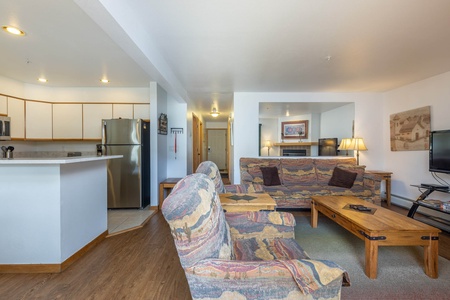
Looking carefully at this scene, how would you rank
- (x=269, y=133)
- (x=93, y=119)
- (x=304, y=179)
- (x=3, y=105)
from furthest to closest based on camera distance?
(x=269, y=133) < (x=93, y=119) < (x=304, y=179) < (x=3, y=105)

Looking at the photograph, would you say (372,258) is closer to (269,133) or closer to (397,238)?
(397,238)

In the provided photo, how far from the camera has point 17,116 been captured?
3.80 m

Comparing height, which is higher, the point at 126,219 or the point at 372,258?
the point at 372,258

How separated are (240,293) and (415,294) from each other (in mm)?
1621

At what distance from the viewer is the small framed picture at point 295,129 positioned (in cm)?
675

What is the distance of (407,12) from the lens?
184 centimetres

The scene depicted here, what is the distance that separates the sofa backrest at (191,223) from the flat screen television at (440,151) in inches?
143

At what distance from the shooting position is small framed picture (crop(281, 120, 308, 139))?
22.1 ft

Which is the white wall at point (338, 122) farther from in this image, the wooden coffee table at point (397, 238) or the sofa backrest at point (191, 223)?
the sofa backrest at point (191, 223)

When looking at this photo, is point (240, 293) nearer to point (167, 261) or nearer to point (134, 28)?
point (167, 261)

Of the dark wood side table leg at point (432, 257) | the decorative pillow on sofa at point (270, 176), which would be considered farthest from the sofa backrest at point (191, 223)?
the decorative pillow on sofa at point (270, 176)

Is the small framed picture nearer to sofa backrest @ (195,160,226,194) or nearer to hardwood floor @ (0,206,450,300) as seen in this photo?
hardwood floor @ (0,206,450,300)

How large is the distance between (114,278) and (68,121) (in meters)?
3.58

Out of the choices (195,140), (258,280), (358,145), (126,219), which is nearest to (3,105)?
(126,219)
